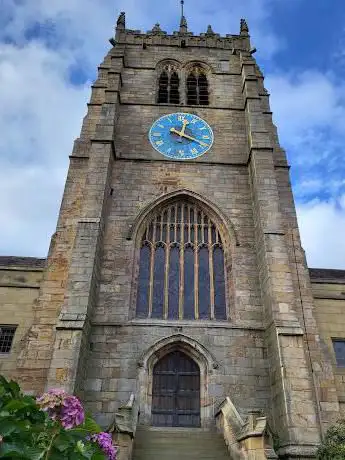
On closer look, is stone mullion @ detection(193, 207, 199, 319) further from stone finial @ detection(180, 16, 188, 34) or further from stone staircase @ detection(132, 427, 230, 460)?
stone finial @ detection(180, 16, 188, 34)

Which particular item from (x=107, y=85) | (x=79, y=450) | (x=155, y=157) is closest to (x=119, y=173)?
(x=155, y=157)

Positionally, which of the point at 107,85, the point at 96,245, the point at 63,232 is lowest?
the point at 96,245

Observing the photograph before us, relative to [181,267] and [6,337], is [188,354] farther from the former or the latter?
[6,337]

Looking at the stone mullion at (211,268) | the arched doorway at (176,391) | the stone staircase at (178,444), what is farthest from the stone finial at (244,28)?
the stone staircase at (178,444)

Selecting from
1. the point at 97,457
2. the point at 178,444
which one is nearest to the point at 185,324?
the point at 178,444

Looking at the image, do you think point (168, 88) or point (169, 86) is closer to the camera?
point (168, 88)

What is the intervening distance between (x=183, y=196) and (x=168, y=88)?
690 centimetres

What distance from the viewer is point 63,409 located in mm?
3346

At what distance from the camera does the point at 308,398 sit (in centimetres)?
989

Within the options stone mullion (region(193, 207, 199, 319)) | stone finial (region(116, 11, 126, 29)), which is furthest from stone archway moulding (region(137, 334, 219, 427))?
stone finial (region(116, 11, 126, 29))

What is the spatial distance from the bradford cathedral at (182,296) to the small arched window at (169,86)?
38.1 inches

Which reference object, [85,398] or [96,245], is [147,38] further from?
Answer: [85,398]

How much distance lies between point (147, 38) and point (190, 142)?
8.10 meters

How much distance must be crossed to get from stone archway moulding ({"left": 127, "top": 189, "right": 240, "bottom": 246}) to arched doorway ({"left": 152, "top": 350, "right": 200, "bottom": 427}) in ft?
13.9
